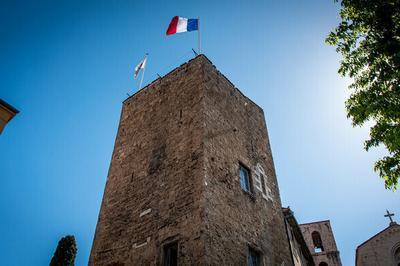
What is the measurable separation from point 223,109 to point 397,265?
26.3 meters

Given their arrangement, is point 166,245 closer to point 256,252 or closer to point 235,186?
point 256,252

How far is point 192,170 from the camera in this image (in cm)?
938

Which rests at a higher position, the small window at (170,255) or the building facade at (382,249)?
the building facade at (382,249)

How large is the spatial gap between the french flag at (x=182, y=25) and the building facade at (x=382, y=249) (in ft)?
89.3

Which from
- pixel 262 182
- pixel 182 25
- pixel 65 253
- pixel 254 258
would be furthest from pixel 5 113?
pixel 65 253

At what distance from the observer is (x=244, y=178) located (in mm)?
11070

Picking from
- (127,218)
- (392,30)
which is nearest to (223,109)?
(127,218)

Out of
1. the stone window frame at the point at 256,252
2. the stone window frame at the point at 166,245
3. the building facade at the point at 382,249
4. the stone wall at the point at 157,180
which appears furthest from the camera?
the building facade at the point at 382,249

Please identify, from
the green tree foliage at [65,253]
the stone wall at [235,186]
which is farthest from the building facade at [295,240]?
the green tree foliage at [65,253]

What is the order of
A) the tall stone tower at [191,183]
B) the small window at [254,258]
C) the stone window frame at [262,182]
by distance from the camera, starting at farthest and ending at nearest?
the stone window frame at [262,182], the small window at [254,258], the tall stone tower at [191,183]

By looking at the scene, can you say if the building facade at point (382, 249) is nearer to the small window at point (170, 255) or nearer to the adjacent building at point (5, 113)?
the small window at point (170, 255)

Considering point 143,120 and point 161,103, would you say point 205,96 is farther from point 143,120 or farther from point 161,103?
point 143,120

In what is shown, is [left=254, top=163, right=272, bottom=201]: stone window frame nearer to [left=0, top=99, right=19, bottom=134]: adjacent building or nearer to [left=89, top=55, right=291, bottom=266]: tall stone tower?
[left=89, top=55, right=291, bottom=266]: tall stone tower

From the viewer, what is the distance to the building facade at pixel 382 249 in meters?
28.4
